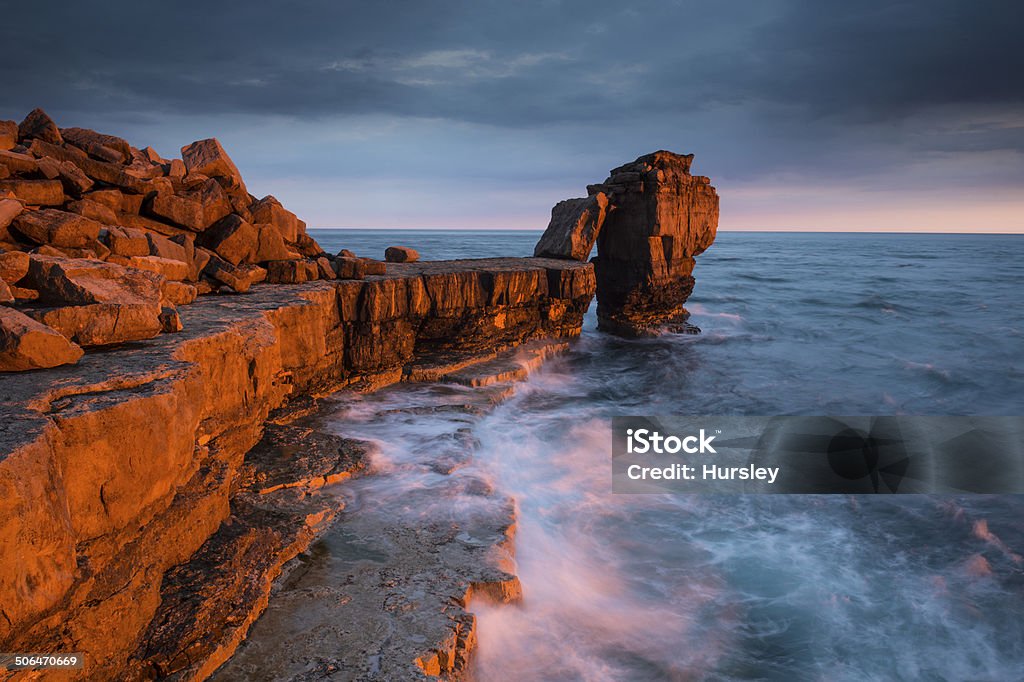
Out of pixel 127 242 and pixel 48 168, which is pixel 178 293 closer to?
pixel 127 242

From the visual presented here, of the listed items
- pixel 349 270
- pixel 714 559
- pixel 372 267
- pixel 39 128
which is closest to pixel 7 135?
pixel 39 128

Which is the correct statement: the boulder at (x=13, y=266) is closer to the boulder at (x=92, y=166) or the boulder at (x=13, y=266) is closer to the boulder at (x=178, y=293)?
the boulder at (x=178, y=293)

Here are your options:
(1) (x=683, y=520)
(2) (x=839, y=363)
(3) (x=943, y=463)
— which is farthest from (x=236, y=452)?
(2) (x=839, y=363)

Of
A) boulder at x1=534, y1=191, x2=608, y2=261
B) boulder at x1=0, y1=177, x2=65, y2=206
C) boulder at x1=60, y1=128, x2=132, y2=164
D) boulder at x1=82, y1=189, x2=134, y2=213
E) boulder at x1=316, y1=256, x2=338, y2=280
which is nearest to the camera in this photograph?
boulder at x1=0, y1=177, x2=65, y2=206

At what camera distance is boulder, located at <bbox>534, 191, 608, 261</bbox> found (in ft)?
53.4

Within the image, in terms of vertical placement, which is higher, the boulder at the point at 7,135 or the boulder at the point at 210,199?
the boulder at the point at 7,135

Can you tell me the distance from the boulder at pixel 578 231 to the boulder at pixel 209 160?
8.43m

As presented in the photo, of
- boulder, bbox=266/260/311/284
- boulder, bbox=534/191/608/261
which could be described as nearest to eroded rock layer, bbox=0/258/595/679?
boulder, bbox=266/260/311/284

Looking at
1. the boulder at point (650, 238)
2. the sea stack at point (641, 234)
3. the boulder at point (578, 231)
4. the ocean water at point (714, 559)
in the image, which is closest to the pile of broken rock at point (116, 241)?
the ocean water at point (714, 559)

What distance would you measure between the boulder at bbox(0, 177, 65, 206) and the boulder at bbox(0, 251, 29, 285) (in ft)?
8.15

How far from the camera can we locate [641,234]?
17.1 meters

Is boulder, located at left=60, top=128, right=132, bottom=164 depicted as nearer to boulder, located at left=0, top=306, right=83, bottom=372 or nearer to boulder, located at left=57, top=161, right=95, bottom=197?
boulder, located at left=57, top=161, right=95, bottom=197

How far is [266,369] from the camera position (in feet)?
20.4

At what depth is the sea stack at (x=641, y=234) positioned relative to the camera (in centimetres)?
1656
